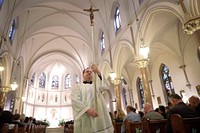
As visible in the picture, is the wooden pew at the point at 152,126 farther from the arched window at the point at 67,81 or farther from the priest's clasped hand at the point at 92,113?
the arched window at the point at 67,81

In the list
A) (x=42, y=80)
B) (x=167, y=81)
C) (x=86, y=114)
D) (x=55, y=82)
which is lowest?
(x=86, y=114)

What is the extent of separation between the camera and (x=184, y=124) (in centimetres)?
238

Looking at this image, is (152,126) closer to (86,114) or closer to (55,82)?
(86,114)

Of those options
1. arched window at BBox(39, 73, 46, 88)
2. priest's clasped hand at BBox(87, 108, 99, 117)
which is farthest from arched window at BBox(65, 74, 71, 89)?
priest's clasped hand at BBox(87, 108, 99, 117)

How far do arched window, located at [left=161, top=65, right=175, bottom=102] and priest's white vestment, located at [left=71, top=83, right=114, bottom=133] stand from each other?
12.7 meters

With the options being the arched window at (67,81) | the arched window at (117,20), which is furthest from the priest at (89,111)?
the arched window at (67,81)

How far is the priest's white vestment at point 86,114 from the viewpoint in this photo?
241 cm

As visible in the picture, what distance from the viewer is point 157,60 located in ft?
50.5

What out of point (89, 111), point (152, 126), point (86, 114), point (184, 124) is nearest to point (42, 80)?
point (152, 126)

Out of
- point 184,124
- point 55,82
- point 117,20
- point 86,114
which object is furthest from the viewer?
point 55,82

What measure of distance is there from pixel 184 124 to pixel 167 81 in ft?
42.5

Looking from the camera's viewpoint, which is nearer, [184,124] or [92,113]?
[92,113]

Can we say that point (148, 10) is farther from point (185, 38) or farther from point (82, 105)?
point (82, 105)

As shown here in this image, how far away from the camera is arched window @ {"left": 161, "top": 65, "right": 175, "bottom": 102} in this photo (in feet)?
45.1
